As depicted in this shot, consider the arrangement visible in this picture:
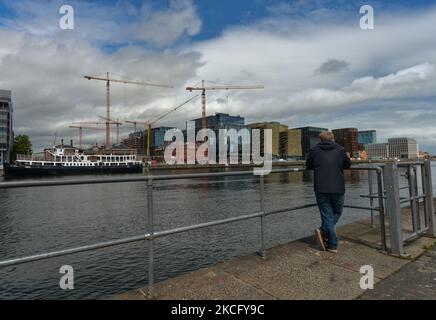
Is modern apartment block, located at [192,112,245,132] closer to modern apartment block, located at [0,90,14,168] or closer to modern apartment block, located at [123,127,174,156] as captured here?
modern apartment block, located at [123,127,174,156]

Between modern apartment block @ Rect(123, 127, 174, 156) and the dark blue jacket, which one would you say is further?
modern apartment block @ Rect(123, 127, 174, 156)

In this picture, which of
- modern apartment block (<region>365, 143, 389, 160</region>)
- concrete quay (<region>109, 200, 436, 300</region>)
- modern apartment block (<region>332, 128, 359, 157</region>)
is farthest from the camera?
modern apartment block (<region>365, 143, 389, 160</region>)

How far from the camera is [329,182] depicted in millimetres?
4844

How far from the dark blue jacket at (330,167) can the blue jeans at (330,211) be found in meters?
0.13

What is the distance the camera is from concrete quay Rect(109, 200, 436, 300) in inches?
136

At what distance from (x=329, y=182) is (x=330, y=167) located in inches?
9.1

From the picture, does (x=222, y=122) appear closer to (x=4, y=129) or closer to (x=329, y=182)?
(x=4, y=129)

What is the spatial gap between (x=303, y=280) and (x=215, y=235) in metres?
8.50

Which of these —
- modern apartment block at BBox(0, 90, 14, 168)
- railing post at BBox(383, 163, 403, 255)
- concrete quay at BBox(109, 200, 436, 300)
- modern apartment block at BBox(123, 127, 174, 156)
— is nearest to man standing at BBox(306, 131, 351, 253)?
concrete quay at BBox(109, 200, 436, 300)

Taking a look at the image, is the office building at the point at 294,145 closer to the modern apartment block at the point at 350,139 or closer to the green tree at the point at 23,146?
the modern apartment block at the point at 350,139

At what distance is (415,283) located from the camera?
3.73 m

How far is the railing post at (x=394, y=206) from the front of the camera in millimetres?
4766

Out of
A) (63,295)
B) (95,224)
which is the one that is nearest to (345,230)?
(63,295)
